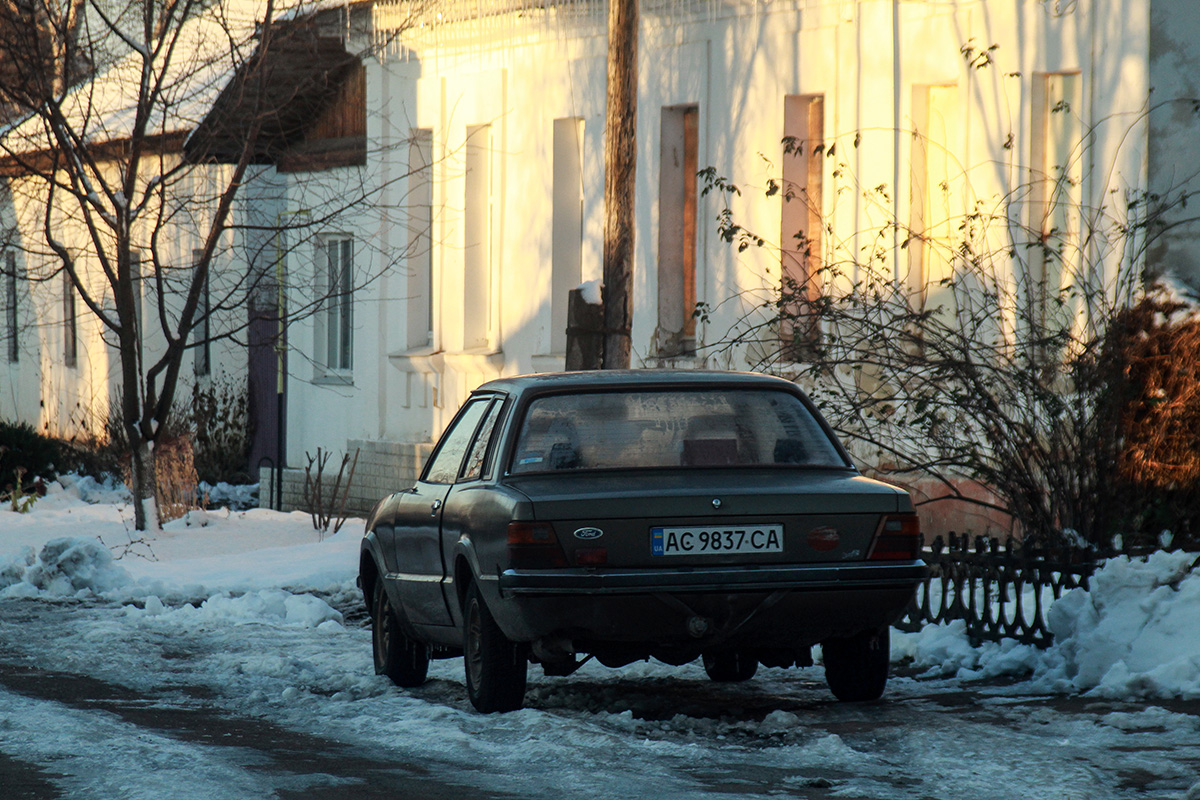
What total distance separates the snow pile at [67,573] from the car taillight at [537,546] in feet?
24.2

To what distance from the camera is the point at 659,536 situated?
7.30 meters

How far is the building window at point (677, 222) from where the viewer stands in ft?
63.3

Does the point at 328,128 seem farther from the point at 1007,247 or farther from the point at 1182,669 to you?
the point at 1182,669

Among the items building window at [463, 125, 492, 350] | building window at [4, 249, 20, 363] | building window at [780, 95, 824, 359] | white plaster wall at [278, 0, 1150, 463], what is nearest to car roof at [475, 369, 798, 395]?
white plaster wall at [278, 0, 1150, 463]

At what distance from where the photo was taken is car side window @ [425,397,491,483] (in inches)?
342

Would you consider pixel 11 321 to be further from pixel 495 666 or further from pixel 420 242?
pixel 495 666

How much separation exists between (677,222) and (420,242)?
4791 mm

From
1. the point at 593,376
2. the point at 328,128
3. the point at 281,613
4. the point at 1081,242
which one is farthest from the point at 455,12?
the point at 593,376

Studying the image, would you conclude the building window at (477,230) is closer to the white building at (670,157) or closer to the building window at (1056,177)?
the white building at (670,157)

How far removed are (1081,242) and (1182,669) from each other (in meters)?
6.78

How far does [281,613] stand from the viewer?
12.3m

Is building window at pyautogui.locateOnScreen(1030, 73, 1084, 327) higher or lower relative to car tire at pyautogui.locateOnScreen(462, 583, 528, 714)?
higher

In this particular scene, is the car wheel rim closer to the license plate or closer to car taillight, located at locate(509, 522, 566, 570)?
car taillight, located at locate(509, 522, 566, 570)

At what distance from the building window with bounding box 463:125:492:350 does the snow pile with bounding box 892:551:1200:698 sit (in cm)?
1362
